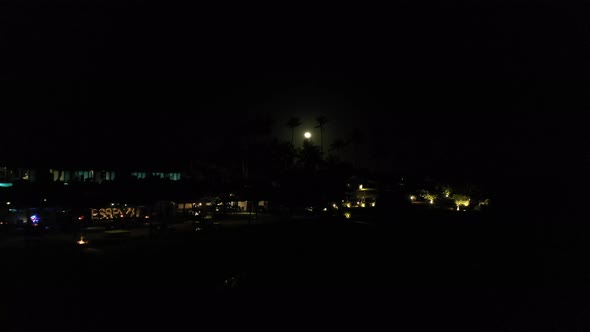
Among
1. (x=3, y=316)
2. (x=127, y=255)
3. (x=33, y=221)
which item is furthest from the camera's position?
(x=33, y=221)

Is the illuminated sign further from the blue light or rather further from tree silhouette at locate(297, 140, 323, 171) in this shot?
tree silhouette at locate(297, 140, 323, 171)

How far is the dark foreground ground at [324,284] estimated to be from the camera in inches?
376

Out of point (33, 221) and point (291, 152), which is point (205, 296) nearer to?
point (33, 221)

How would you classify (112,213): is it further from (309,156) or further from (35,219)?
(309,156)

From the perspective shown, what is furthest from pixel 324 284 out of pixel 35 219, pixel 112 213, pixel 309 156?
pixel 309 156

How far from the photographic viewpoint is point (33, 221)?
28141 millimetres

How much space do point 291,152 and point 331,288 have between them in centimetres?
4234

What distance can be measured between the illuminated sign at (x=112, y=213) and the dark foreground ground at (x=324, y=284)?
14.4 meters

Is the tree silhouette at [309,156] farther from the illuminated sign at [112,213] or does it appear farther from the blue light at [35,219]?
the blue light at [35,219]

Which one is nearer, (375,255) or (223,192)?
(375,255)

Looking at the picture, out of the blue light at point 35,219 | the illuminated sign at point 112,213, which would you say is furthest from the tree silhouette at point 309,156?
the blue light at point 35,219

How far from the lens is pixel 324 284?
495 inches

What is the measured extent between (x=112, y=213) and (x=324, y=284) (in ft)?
93.4

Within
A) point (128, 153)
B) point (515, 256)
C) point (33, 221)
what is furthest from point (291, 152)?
point (515, 256)
